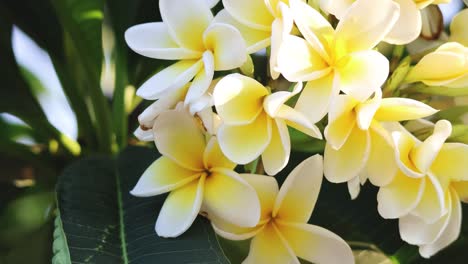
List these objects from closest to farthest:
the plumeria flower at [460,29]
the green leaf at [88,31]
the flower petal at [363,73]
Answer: the flower petal at [363,73]
the plumeria flower at [460,29]
the green leaf at [88,31]

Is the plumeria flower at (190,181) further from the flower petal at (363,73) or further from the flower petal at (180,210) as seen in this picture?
the flower petal at (363,73)

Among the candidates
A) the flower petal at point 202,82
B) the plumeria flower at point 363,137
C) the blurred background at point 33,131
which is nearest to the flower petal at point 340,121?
the plumeria flower at point 363,137

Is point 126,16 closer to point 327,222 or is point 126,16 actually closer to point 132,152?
point 132,152

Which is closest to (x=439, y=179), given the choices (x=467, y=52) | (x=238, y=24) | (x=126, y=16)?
(x=467, y=52)

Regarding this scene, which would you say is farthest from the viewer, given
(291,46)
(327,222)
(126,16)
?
(126,16)

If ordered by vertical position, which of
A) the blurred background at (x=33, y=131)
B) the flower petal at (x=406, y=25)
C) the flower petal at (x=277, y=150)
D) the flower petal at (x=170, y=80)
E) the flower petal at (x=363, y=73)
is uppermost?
the flower petal at (x=406, y=25)

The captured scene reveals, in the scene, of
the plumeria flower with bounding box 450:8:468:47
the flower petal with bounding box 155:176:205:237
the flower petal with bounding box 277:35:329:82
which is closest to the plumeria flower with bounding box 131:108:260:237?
the flower petal with bounding box 155:176:205:237

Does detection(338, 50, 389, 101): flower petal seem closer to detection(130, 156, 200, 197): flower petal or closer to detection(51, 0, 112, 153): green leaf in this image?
detection(130, 156, 200, 197): flower petal
